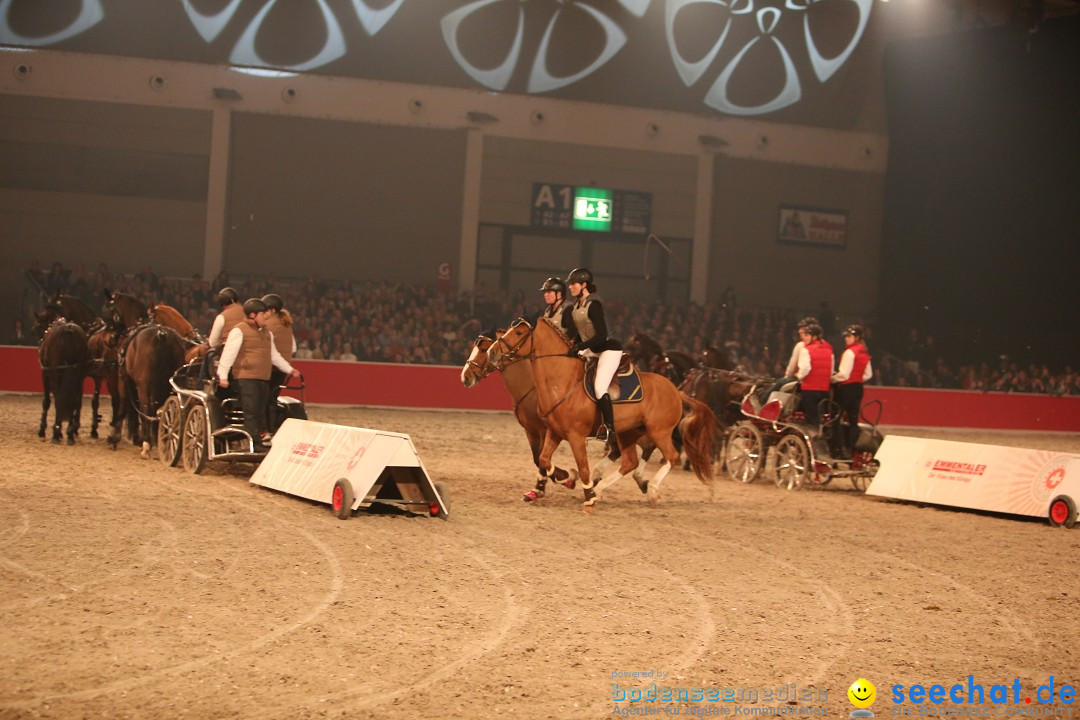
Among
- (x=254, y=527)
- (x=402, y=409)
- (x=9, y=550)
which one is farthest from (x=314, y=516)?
(x=402, y=409)

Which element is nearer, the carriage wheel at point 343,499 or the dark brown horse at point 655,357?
the carriage wheel at point 343,499

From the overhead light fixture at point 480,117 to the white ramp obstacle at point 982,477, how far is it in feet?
56.9

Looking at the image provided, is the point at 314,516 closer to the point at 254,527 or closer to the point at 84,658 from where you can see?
the point at 254,527

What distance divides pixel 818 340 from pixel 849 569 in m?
6.03

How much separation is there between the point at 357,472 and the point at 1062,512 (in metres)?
7.02

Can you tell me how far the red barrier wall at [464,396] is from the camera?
74.0 feet

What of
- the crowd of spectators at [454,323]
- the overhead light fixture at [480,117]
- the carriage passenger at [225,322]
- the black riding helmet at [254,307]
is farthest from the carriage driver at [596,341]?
the overhead light fixture at [480,117]

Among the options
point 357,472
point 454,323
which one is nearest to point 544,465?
point 357,472

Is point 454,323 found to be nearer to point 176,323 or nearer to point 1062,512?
point 176,323

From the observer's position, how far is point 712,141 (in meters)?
30.5

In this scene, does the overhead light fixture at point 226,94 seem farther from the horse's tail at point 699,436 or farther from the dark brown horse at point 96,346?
the horse's tail at point 699,436

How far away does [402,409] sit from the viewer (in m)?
23.4

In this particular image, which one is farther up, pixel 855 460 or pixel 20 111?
pixel 20 111

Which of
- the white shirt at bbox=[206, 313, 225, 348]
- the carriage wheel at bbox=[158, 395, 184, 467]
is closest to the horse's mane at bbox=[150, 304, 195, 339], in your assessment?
the white shirt at bbox=[206, 313, 225, 348]
